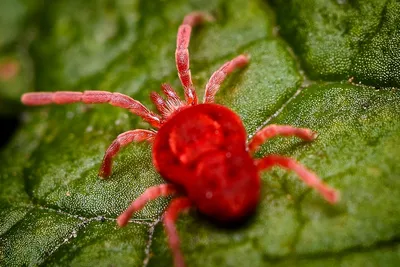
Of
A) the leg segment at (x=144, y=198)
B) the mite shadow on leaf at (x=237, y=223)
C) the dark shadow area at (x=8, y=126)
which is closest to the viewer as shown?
the mite shadow on leaf at (x=237, y=223)

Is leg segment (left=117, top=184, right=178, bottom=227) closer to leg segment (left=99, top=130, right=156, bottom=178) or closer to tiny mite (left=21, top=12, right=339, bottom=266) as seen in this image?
tiny mite (left=21, top=12, right=339, bottom=266)

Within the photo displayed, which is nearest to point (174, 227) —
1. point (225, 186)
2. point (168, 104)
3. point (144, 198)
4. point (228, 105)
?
point (144, 198)

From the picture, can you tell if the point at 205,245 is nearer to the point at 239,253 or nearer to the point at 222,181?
the point at 239,253

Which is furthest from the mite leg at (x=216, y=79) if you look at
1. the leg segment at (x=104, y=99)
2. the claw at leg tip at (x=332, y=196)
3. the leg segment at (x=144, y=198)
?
the claw at leg tip at (x=332, y=196)

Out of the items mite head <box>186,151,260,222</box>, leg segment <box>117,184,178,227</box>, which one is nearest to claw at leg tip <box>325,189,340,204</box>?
mite head <box>186,151,260,222</box>

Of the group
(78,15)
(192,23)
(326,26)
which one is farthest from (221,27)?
(78,15)

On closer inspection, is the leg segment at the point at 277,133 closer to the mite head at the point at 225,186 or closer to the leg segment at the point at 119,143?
the mite head at the point at 225,186

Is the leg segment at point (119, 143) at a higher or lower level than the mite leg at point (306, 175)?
lower
